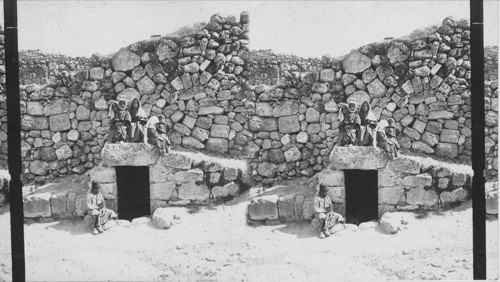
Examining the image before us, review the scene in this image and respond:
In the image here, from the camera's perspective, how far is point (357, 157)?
6.43m

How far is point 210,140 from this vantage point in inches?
261

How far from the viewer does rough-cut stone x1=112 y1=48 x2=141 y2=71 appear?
21.4 feet

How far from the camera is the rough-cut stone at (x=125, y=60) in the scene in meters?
6.51

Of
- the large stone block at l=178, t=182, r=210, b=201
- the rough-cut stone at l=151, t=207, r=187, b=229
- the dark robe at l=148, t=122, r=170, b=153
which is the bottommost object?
the rough-cut stone at l=151, t=207, r=187, b=229

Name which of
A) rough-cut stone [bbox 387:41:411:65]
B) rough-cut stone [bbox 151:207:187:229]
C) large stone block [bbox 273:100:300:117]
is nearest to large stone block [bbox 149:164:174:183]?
rough-cut stone [bbox 151:207:187:229]

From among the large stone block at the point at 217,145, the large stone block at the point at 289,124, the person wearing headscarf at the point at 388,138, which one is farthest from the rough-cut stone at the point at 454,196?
the large stone block at the point at 217,145

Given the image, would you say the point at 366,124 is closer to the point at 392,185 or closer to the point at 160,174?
the point at 392,185

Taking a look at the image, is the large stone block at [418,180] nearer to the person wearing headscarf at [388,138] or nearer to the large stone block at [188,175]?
the person wearing headscarf at [388,138]

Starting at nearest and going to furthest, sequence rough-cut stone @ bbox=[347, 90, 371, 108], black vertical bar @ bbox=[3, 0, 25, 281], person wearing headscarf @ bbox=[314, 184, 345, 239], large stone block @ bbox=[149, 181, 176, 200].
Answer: black vertical bar @ bbox=[3, 0, 25, 281]
person wearing headscarf @ bbox=[314, 184, 345, 239]
rough-cut stone @ bbox=[347, 90, 371, 108]
large stone block @ bbox=[149, 181, 176, 200]

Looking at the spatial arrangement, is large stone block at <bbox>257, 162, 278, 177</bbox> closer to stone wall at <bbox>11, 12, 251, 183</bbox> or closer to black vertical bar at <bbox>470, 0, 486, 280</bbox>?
stone wall at <bbox>11, 12, 251, 183</bbox>

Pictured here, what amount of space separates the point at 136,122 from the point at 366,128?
2.76 m

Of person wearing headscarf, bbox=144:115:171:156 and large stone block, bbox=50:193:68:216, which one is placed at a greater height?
person wearing headscarf, bbox=144:115:171:156

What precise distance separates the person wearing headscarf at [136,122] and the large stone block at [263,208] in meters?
1.58

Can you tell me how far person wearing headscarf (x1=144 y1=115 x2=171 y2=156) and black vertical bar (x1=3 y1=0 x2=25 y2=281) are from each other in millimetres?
1513
